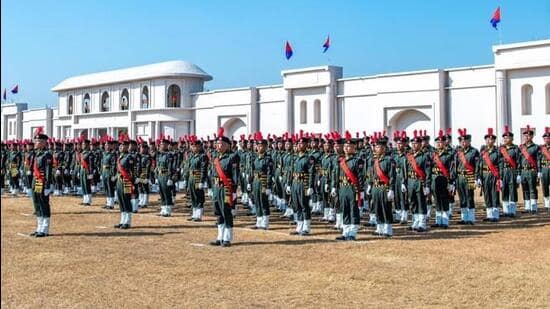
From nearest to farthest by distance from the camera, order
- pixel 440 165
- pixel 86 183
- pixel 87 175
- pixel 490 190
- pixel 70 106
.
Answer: pixel 440 165 < pixel 490 190 < pixel 87 175 < pixel 86 183 < pixel 70 106

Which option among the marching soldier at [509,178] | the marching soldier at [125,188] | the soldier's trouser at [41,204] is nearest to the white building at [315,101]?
the marching soldier at [509,178]

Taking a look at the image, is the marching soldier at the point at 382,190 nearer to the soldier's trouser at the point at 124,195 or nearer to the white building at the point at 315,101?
the soldier's trouser at the point at 124,195

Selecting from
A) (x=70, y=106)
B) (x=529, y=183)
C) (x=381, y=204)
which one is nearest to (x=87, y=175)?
(x=381, y=204)

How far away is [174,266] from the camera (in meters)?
8.79

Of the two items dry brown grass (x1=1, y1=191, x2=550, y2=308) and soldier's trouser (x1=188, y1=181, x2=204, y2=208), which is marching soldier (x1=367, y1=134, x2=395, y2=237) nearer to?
dry brown grass (x1=1, y1=191, x2=550, y2=308)

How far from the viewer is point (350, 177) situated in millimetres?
11172

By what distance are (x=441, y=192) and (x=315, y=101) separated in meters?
21.3

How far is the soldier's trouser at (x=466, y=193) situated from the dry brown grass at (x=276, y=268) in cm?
69

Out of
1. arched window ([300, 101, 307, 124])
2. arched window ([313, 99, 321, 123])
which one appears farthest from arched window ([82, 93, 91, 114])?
arched window ([313, 99, 321, 123])

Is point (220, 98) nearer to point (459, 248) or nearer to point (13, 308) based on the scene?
point (459, 248)

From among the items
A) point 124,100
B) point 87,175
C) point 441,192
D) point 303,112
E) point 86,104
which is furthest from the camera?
point 86,104

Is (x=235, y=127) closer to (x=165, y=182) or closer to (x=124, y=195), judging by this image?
(x=165, y=182)

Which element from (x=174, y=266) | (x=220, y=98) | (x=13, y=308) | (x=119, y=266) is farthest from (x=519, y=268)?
(x=220, y=98)

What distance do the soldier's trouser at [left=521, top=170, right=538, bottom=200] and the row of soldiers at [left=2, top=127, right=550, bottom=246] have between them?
24 millimetres
